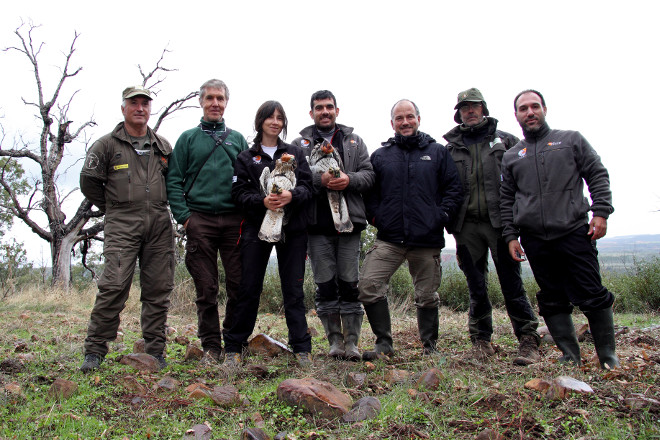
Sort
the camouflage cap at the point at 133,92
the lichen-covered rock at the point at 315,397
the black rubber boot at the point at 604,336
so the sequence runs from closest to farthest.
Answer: the lichen-covered rock at the point at 315,397, the black rubber boot at the point at 604,336, the camouflage cap at the point at 133,92

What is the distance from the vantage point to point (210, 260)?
14.9 ft

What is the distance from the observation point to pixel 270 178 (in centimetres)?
436

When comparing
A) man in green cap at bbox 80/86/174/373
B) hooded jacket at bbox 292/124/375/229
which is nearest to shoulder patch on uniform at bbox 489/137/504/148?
hooded jacket at bbox 292/124/375/229

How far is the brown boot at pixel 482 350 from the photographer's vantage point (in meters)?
4.34

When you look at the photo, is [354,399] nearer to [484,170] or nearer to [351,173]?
[351,173]

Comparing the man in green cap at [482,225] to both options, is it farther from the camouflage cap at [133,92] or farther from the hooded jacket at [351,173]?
the camouflage cap at [133,92]

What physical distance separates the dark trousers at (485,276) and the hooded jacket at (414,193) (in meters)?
0.28

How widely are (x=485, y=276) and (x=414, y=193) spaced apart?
1.15m

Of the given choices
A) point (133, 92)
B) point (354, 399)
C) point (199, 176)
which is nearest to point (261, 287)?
point (199, 176)

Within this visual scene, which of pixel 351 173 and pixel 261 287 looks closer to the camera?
pixel 261 287

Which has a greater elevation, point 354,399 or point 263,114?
point 263,114

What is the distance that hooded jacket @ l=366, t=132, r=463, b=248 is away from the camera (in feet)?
14.7

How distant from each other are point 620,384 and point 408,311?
21.5 ft

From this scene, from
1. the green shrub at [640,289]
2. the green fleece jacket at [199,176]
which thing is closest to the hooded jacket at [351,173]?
the green fleece jacket at [199,176]
